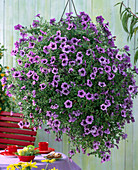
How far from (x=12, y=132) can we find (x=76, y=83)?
4.80ft

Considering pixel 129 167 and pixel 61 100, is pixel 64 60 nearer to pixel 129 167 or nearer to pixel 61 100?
pixel 61 100

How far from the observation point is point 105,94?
1291 millimetres

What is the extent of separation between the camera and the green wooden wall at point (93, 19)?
7.83ft

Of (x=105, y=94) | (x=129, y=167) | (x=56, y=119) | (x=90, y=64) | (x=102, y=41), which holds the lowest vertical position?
(x=129, y=167)

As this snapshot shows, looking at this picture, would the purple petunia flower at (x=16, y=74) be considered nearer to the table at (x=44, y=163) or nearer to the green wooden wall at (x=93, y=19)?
the table at (x=44, y=163)

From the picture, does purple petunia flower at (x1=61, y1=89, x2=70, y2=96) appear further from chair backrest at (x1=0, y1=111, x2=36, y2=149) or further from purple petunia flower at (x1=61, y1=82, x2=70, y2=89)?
chair backrest at (x1=0, y1=111, x2=36, y2=149)

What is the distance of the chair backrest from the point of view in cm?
252

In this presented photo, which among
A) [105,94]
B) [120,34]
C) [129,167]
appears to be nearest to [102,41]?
[105,94]

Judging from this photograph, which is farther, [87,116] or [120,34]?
[120,34]

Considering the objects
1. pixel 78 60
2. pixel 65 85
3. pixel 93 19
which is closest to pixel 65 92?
pixel 65 85

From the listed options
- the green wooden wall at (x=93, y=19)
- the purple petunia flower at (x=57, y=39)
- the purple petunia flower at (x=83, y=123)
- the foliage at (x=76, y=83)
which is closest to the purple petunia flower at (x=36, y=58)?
the foliage at (x=76, y=83)

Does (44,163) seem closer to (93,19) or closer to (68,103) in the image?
(68,103)

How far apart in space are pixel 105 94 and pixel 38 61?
327 millimetres

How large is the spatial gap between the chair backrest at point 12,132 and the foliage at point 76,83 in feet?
3.82
